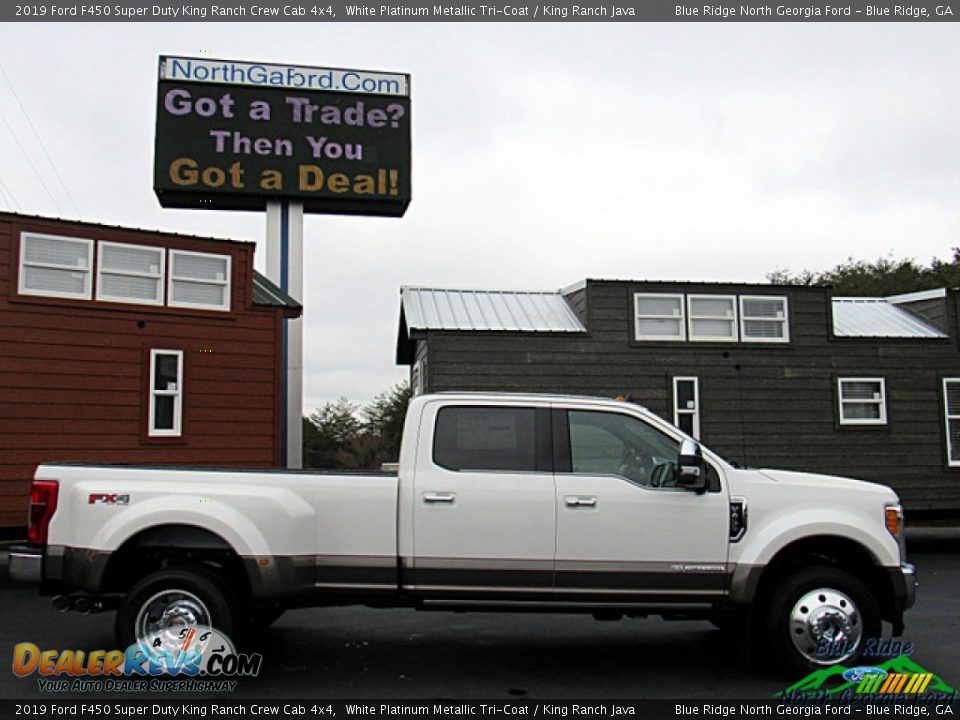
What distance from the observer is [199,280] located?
1348 centimetres

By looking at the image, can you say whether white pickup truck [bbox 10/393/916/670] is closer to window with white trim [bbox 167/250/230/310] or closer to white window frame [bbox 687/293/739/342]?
window with white trim [bbox 167/250/230/310]

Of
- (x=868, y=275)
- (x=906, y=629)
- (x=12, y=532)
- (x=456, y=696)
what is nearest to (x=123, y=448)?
(x=12, y=532)

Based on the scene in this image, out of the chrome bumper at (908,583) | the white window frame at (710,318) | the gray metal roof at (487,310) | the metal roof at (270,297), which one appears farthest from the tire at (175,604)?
the white window frame at (710,318)

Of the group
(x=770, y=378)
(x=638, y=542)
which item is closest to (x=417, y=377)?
(x=770, y=378)

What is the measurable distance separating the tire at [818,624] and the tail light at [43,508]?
515 cm

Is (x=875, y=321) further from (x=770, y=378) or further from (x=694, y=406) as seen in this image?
A: (x=694, y=406)

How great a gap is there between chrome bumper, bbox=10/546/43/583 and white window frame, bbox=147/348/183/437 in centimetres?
679

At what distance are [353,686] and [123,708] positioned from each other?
4.88 ft

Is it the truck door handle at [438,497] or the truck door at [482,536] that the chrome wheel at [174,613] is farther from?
the truck door handle at [438,497]

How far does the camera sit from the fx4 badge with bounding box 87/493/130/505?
5.98m

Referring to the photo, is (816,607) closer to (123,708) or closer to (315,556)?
(315,556)

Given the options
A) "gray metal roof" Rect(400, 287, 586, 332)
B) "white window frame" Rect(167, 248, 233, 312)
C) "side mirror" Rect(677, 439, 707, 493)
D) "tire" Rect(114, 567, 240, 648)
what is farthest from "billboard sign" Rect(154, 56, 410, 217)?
"side mirror" Rect(677, 439, 707, 493)

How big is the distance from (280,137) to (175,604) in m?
16.3

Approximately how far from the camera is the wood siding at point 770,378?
1558 centimetres
